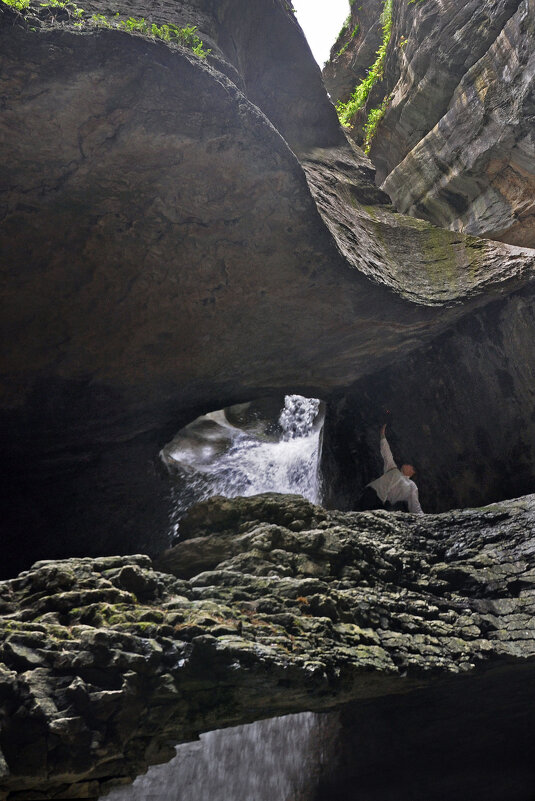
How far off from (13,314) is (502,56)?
8386 millimetres

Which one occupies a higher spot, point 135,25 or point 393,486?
point 135,25

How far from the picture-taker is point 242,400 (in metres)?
7.81

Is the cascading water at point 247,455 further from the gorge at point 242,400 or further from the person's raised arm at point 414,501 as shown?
the person's raised arm at point 414,501

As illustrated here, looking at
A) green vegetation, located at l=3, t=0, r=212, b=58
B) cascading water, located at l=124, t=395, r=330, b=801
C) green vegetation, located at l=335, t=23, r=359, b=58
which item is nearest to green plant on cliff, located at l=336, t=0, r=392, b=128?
green vegetation, located at l=335, t=23, r=359, b=58

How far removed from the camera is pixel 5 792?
2.31 m

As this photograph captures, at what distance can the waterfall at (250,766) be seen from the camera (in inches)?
209

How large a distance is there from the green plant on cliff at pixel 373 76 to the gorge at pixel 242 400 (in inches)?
183

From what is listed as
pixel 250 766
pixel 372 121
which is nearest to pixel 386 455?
pixel 250 766

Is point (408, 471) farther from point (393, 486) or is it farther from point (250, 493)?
point (250, 493)

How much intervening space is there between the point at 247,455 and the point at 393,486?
4666 mm

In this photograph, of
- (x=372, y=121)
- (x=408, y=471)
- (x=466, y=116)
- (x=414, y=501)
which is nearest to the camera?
(x=414, y=501)

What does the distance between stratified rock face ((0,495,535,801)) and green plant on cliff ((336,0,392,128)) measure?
12156 mm

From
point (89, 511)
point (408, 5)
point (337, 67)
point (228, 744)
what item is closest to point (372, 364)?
point (89, 511)

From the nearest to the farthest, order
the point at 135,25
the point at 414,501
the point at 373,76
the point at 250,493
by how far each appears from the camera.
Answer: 1. the point at 135,25
2. the point at 414,501
3. the point at 250,493
4. the point at 373,76
